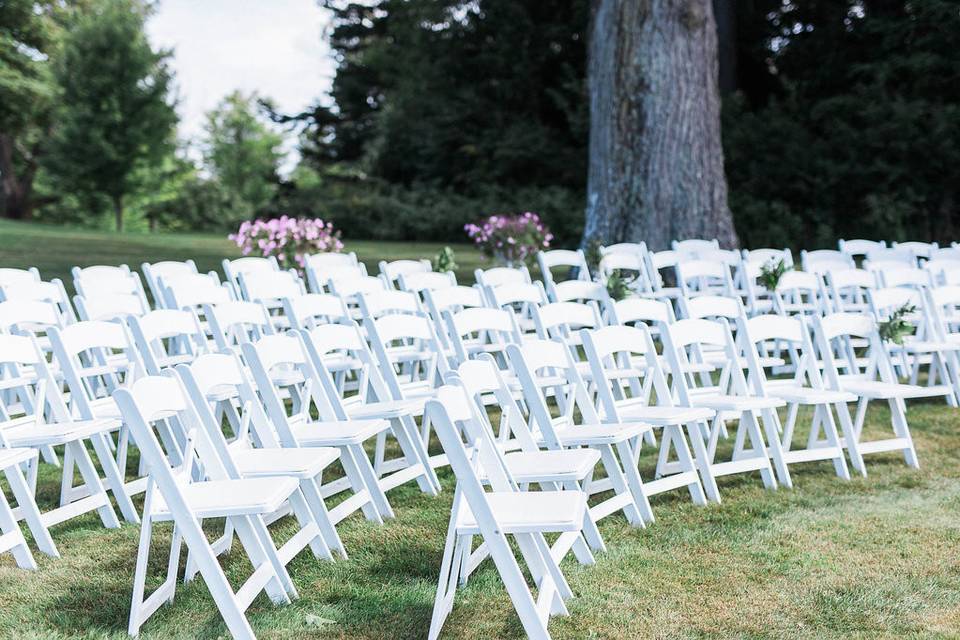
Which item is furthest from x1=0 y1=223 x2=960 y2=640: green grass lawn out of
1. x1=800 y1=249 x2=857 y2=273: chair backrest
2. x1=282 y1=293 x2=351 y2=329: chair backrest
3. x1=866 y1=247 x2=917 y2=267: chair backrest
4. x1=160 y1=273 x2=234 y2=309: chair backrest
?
x1=866 y1=247 x2=917 y2=267: chair backrest

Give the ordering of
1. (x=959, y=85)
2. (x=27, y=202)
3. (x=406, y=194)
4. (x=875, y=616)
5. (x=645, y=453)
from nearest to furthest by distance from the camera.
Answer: (x=875, y=616), (x=645, y=453), (x=959, y=85), (x=406, y=194), (x=27, y=202)

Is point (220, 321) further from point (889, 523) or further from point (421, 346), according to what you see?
point (889, 523)

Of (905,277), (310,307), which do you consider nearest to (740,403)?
(310,307)

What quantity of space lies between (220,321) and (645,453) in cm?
256

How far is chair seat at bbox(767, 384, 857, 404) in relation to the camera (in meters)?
5.48

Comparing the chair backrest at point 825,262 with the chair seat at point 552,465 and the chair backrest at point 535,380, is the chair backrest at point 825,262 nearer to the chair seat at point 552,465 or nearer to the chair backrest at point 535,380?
the chair backrest at point 535,380

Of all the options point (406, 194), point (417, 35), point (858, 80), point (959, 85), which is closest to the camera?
point (959, 85)

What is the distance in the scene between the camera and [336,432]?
179 inches

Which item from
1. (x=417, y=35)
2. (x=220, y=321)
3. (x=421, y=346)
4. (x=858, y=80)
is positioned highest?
(x=417, y=35)

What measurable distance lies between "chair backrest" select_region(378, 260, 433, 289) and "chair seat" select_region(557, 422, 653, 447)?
3.83m

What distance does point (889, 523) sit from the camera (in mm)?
4727

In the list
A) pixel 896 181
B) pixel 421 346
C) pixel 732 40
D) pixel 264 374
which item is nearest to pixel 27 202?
pixel 732 40

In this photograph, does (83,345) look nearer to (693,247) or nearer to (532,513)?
(532,513)

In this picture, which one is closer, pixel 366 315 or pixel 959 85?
pixel 366 315
